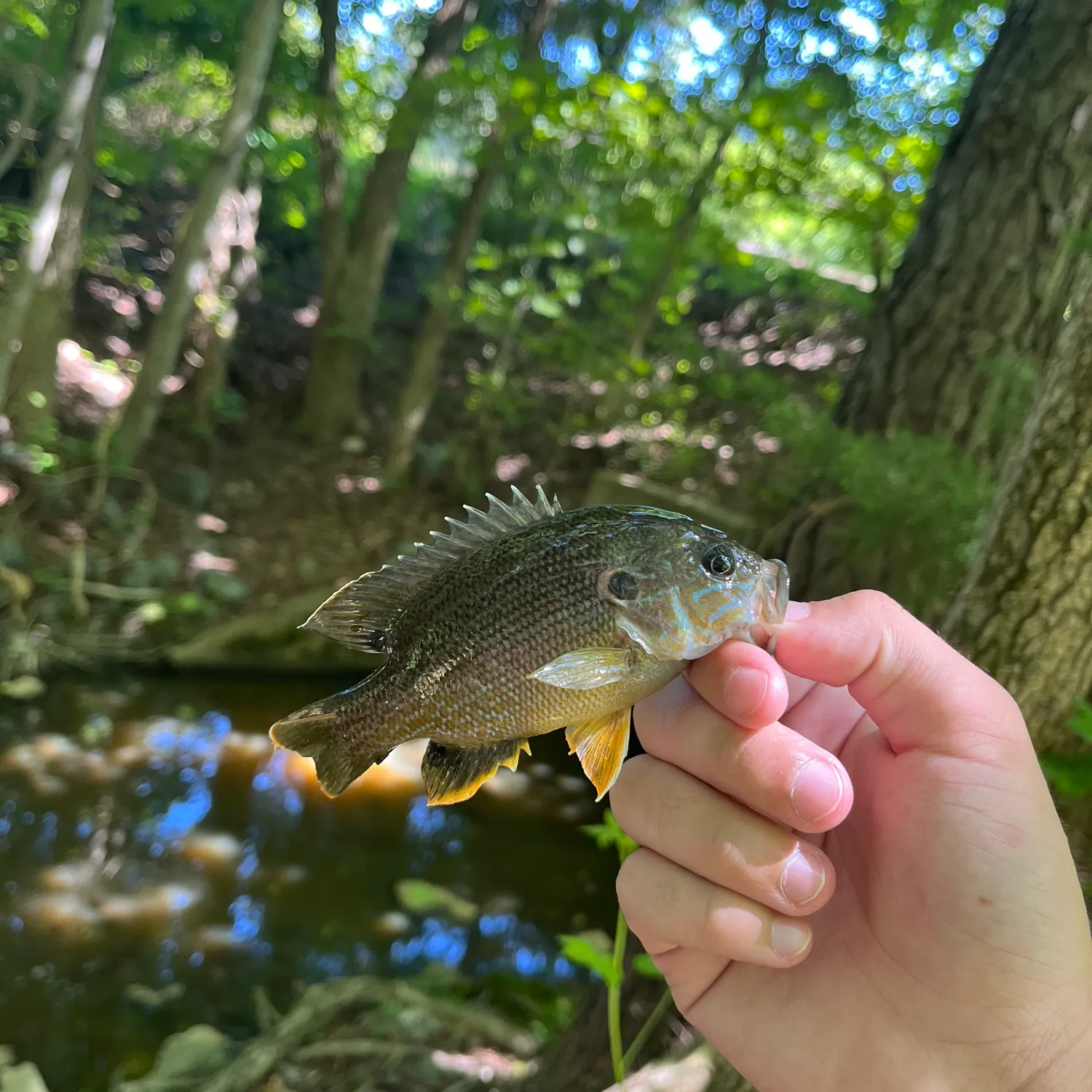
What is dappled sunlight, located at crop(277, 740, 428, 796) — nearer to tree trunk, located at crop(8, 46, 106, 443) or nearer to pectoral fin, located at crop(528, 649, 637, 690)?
tree trunk, located at crop(8, 46, 106, 443)

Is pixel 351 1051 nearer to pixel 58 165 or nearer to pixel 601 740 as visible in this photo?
pixel 601 740

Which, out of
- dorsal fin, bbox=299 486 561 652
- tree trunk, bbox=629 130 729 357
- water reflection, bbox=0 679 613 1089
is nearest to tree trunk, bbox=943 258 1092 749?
dorsal fin, bbox=299 486 561 652

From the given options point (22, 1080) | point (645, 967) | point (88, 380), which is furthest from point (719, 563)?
point (88, 380)

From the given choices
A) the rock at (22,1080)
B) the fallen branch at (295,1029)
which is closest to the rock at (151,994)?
the rock at (22,1080)

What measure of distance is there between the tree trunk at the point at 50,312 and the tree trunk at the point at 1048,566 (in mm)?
7609

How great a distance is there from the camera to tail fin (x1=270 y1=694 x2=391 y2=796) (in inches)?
51.3

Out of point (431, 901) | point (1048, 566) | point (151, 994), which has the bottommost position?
point (151, 994)

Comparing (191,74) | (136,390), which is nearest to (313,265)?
(191,74)

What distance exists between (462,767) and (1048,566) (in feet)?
6.30

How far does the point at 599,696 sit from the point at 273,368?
10.3m

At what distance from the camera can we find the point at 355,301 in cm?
911

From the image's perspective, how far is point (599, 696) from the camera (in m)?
1.20

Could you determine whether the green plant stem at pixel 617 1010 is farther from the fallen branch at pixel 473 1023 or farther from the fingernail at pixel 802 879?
the fallen branch at pixel 473 1023

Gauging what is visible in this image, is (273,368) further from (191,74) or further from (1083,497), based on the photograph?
(1083,497)
